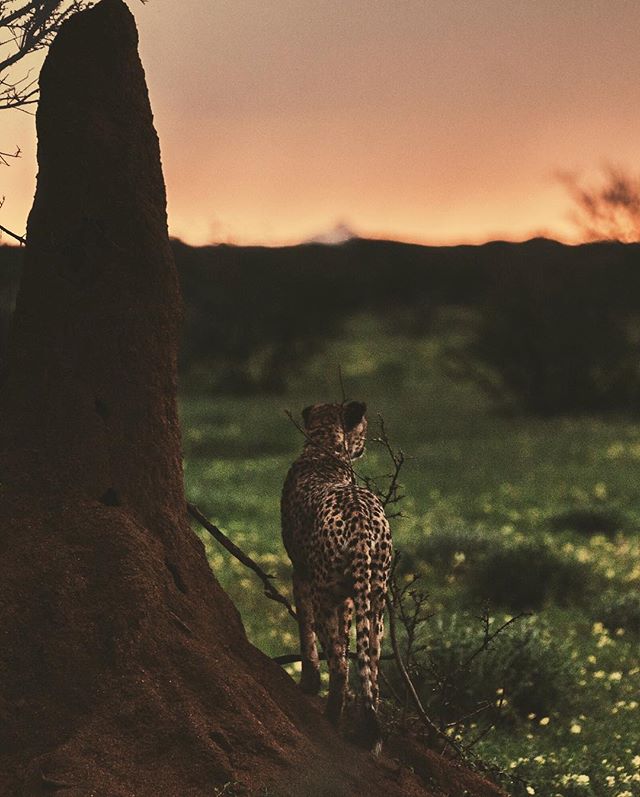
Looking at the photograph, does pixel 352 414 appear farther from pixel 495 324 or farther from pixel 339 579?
pixel 495 324

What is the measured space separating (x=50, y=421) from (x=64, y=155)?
1.40 m

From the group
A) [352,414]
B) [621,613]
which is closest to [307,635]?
[352,414]

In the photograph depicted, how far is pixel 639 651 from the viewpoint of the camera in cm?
1370

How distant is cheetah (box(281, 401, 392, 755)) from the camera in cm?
708

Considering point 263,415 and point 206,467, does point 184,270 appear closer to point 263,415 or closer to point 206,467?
A: point 263,415

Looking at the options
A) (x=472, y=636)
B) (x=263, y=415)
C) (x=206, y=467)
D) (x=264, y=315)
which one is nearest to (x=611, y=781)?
(x=472, y=636)

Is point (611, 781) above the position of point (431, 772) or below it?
below

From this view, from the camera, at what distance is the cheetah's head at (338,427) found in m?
8.62

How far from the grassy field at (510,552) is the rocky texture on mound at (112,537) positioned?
2117mm

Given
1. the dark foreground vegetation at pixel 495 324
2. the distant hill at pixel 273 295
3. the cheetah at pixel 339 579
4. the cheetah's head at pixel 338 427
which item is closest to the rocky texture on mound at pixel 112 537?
the cheetah at pixel 339 579

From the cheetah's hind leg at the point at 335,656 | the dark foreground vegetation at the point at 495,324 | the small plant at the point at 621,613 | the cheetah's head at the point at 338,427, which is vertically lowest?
the small plant at the point at 621,613

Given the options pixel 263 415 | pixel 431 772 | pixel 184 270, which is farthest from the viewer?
pixel 184 270

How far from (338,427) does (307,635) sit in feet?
5.12

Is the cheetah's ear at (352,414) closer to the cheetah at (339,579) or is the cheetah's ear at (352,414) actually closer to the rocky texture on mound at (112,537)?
the cheetah at (339,579)
